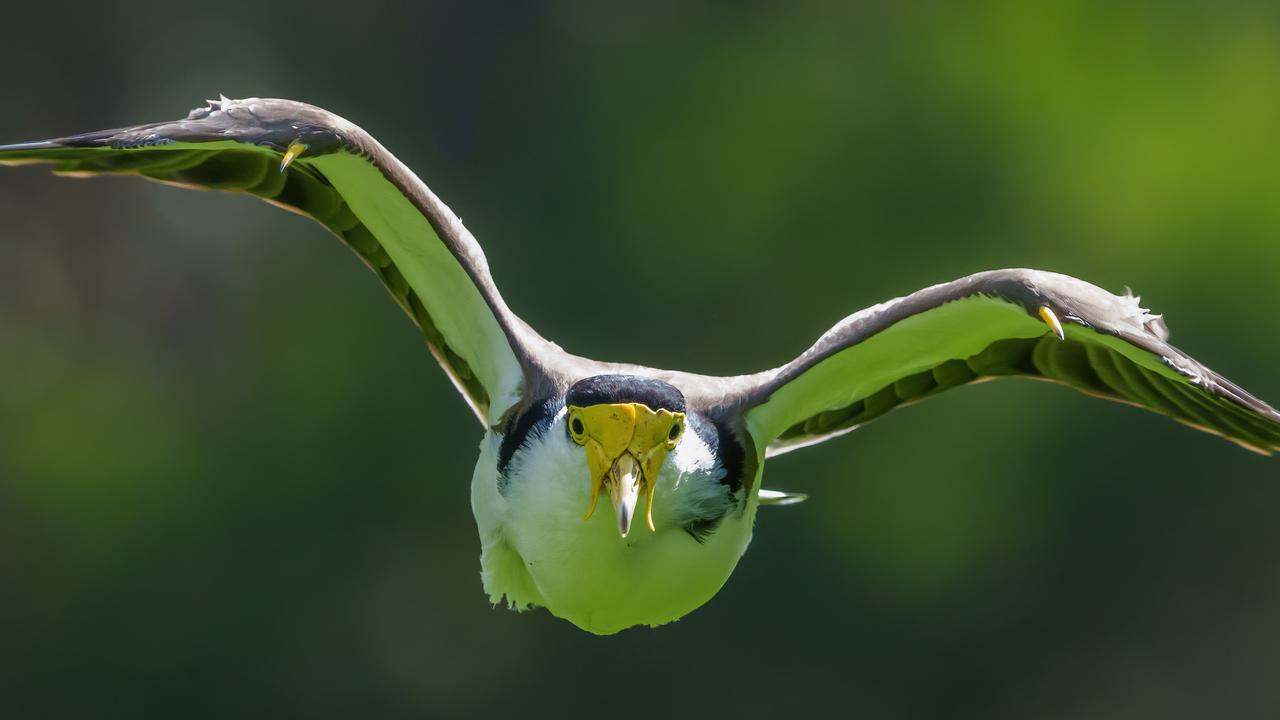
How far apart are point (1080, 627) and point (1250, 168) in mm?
4689

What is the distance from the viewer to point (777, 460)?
1609 cm

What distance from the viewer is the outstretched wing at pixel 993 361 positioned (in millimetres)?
5816

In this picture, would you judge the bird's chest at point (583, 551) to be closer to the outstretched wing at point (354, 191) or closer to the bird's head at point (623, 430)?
the bird's head at point (623, 430)

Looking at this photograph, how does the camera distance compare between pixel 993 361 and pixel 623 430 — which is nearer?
pixel 623 430

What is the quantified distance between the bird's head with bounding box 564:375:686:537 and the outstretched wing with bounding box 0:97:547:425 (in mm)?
680

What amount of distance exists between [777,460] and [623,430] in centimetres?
1060

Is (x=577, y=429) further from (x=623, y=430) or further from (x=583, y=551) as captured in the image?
(x=583, y=551)

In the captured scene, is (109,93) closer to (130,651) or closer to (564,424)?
A: (130,651)

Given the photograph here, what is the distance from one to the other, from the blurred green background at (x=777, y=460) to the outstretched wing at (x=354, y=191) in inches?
375

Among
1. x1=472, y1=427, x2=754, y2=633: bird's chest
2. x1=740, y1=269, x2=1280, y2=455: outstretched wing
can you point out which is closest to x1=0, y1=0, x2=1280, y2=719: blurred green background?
x1=740, y1=269, x2=1280, y2=455: outstretched wing

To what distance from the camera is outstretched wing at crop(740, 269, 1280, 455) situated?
582 centimetres

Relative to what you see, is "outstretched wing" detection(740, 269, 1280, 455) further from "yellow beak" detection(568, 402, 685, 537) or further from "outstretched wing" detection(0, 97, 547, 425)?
"outstretched wing" detection(0, 97, 547, 425)

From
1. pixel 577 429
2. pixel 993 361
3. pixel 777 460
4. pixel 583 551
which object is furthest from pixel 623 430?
pixel 777 460

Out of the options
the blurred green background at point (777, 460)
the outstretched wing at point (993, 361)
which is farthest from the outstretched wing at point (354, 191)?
the blurred green background at point (777, 460)
